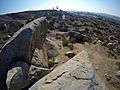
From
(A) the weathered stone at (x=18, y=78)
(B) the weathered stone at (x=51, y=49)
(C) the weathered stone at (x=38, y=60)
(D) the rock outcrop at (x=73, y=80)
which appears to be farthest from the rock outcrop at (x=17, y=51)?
(D) the rock outcrop at (x=73, y=80)

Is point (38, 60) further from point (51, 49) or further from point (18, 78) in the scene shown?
point (51, 49)

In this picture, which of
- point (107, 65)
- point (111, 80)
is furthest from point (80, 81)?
point (107, 65)

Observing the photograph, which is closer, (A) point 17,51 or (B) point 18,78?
(B) point 18,78

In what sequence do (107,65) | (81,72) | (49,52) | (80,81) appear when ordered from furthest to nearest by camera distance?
(49,52), (107,65), (81,72), (80,81)

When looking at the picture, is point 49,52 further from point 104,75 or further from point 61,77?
point 61,77

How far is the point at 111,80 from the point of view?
8.92 m

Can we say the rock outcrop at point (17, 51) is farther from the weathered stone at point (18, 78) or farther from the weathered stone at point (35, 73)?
the weathered stone at point (35, 73)

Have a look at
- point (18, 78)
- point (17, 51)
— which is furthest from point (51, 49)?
point (18, 78)

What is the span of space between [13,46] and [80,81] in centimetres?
415

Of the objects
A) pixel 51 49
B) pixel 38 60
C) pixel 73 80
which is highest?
pixel 73 80

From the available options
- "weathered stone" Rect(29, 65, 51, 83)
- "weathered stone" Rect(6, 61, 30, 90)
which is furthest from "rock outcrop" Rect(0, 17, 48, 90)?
"weathered stone" Rect(29, 65, 51, 83)

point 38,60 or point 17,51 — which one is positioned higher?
point 17,51

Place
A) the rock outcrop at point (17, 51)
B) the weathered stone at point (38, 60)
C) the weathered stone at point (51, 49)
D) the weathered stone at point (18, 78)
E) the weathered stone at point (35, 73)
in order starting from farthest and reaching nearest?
1. the weathered stone at point (51, 49)
2. the weathered stone at point (38, 60)
3. the rock outcrop at point (17, 51)
4. the weathered stone at point (35, 73)
5. the weathered stone at point (18, 78)

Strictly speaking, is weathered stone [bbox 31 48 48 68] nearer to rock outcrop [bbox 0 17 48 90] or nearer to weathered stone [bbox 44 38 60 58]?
rock outcrop [bbox 0 17 48 90]
